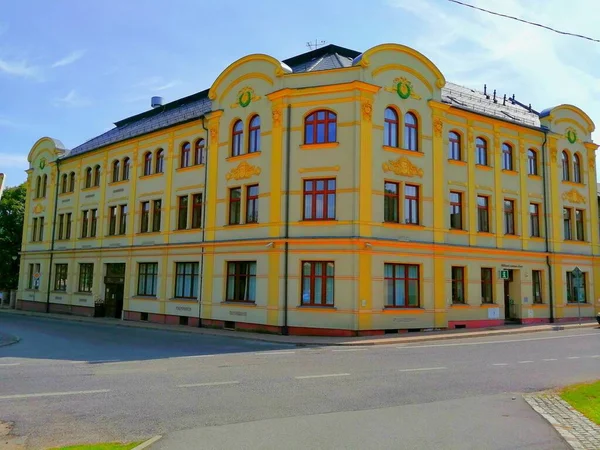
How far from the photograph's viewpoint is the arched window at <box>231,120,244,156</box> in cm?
2573

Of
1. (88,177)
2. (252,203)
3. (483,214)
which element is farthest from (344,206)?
(88,177)

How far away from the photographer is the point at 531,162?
29641 mm

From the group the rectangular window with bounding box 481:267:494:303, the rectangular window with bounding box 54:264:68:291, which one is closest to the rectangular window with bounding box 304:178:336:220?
the rectangular window with bounding box 481:267:494:303

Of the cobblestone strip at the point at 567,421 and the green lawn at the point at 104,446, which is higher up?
the cobblestone strip at the point at 567,421

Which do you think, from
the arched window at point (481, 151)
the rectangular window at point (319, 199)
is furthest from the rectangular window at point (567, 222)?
the rectangular window at point (319, 199)

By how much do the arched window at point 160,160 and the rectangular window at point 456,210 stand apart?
16.0 metres

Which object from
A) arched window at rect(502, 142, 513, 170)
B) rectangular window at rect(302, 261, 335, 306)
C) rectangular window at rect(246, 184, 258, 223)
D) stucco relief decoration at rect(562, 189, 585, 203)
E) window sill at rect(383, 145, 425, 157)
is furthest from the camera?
stucco relief decoration at rect(562, 189, 585, 203)

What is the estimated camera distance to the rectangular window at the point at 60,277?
36.8 m

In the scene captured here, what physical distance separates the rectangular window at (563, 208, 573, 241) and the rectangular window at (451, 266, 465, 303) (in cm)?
907

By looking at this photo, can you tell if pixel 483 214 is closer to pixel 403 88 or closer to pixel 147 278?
pixel 403 88

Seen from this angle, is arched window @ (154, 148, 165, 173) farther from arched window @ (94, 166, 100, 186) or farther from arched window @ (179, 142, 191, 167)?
arched window @ (94, 166, 100, 186)

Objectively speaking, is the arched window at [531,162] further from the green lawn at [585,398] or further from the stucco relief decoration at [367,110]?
the green lawn at [585,398]

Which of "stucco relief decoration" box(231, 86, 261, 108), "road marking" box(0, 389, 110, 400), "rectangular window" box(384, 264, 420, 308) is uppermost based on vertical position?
"stucco relief decoration" box(231, 86, 261, 108)

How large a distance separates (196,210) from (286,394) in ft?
62.5
